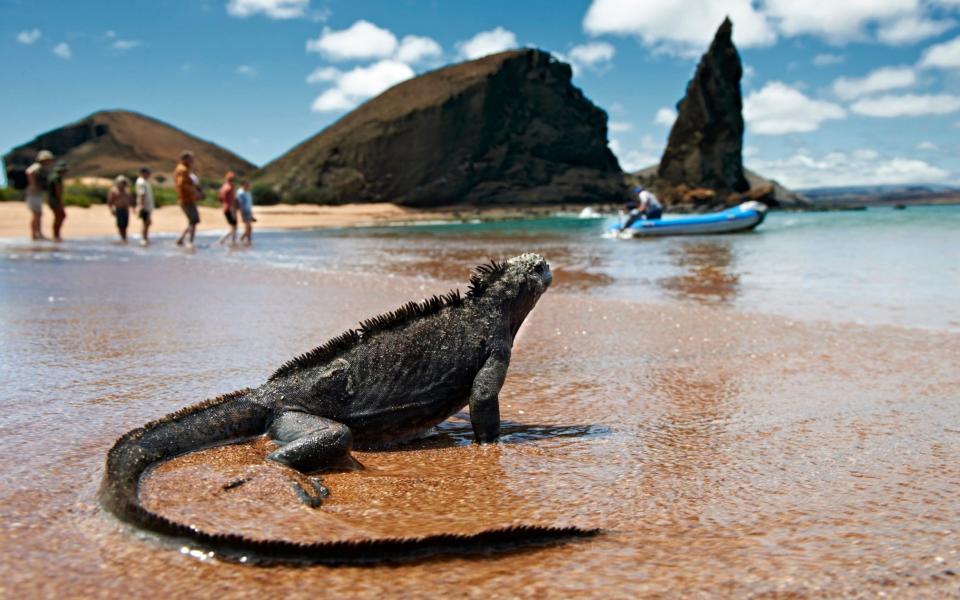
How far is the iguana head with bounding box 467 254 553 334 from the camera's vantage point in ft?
14.0

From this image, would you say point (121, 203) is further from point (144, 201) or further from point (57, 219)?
point (57, 219)

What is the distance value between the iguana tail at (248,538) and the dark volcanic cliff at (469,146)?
8501 centimetres

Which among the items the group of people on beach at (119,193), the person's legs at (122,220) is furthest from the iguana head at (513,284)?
the person's legs at (122,220)

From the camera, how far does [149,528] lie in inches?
96.6

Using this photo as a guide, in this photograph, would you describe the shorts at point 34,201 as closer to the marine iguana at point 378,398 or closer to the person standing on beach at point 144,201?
the person standing on beach at point 144,201

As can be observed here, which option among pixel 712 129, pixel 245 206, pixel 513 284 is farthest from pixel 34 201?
pixel 712 129

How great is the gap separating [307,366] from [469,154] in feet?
320

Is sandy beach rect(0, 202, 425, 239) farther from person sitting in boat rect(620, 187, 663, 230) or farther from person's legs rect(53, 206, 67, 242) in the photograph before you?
person sitting in boat rect(620, 187, 663, 230)

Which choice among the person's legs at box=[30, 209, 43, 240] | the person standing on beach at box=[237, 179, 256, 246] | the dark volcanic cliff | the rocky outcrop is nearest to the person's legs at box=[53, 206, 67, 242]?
the person's legs at box=[30, 209, 43, 240]

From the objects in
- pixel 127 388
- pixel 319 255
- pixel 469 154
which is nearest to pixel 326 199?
pixel 469 154

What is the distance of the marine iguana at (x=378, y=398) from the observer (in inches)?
107

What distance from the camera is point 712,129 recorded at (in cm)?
11012

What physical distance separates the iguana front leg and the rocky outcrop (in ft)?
352

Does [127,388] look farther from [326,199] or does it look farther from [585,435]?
[326,199]
